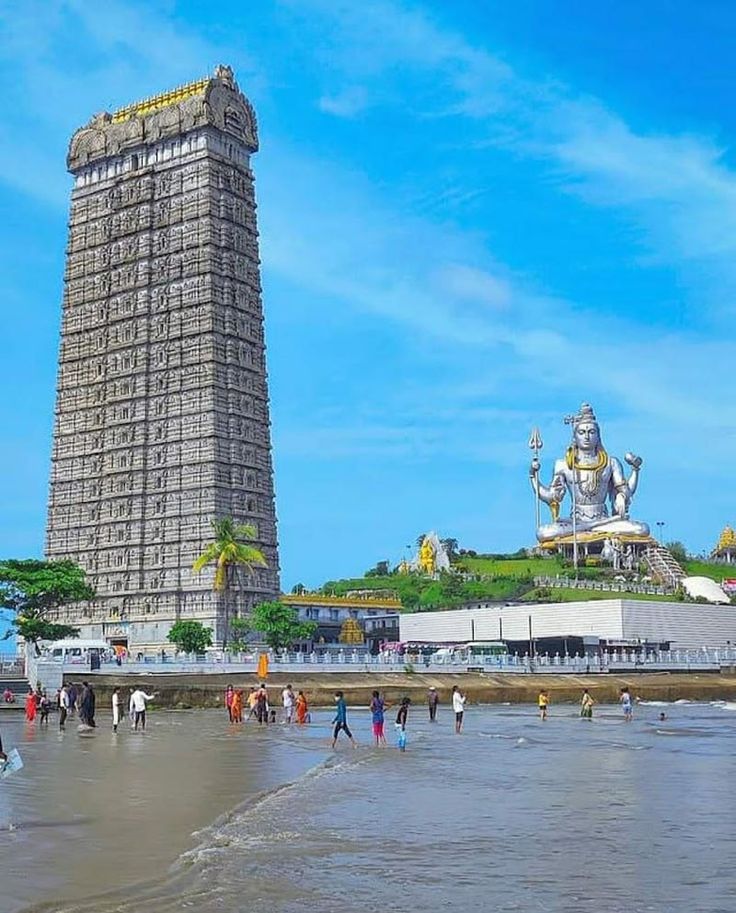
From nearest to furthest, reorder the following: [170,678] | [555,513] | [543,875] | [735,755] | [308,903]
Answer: [308,903], [543,875], [735,755], [170,678], [555,513]

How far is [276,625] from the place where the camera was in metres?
80.2

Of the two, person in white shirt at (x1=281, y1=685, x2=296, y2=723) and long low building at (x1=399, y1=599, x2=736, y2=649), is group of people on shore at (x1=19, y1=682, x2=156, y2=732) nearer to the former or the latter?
person in white shirt at (x1=281, y1=685, x2=296, y2=723)

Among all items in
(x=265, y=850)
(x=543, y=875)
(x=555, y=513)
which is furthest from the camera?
(x=555, y=513)

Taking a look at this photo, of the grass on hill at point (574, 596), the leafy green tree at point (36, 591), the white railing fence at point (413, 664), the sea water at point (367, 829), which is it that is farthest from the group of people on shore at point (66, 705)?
the grass on hill at point (574, 596)

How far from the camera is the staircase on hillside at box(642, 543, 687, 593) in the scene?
119000 mm

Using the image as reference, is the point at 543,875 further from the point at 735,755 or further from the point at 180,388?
the point at 180,388

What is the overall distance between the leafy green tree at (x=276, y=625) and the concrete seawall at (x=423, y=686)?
1622cm

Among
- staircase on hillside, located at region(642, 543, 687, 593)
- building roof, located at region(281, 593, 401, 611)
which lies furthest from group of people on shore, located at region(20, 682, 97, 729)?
staircase on hillside, located at region(642, 543, 687, 593)

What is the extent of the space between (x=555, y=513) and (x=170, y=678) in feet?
271

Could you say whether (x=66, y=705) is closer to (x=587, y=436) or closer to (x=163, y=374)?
(x=163, y=374)

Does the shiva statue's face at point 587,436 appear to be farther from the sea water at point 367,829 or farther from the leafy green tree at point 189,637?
the sea water at point 367,829

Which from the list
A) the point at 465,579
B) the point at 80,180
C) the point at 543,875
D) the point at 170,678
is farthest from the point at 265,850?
the point at 465,579

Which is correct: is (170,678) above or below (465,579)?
below

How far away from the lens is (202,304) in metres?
89.0
